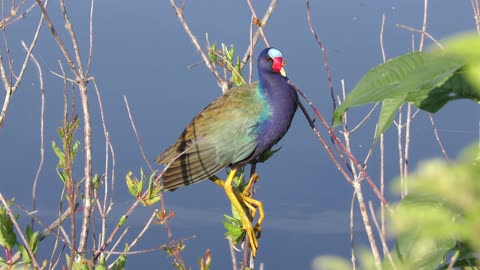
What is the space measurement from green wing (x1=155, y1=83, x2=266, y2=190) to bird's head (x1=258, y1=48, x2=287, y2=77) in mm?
101

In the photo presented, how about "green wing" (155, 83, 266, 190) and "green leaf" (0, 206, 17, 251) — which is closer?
"green leaf" (0, 206, 17, 251)

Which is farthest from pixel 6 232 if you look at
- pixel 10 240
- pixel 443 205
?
pixel 443 205

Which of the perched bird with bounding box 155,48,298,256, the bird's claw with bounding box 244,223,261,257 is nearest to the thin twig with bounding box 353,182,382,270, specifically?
the bird's claw with bounding box 244,223,261,257

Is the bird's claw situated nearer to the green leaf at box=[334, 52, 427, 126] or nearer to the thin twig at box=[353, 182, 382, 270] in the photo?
the thin twig at box=[353, 182, 382, 270]

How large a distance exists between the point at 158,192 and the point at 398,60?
1287mm

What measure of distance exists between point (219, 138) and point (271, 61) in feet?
1.50

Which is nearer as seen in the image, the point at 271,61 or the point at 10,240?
the point at 10,240

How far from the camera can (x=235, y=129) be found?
340 centimetres

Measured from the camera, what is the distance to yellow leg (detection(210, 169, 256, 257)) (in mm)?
2967

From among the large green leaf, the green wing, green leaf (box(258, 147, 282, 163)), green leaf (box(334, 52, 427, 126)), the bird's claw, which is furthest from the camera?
green leaf (box(258, 147, 282, 163))

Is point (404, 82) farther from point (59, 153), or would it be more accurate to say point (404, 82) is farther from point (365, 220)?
point (59, 153)

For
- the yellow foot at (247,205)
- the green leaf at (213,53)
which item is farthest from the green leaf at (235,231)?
the green leaf at (213,53)

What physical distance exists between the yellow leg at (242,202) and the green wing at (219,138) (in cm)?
8

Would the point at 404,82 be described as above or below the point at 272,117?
above
